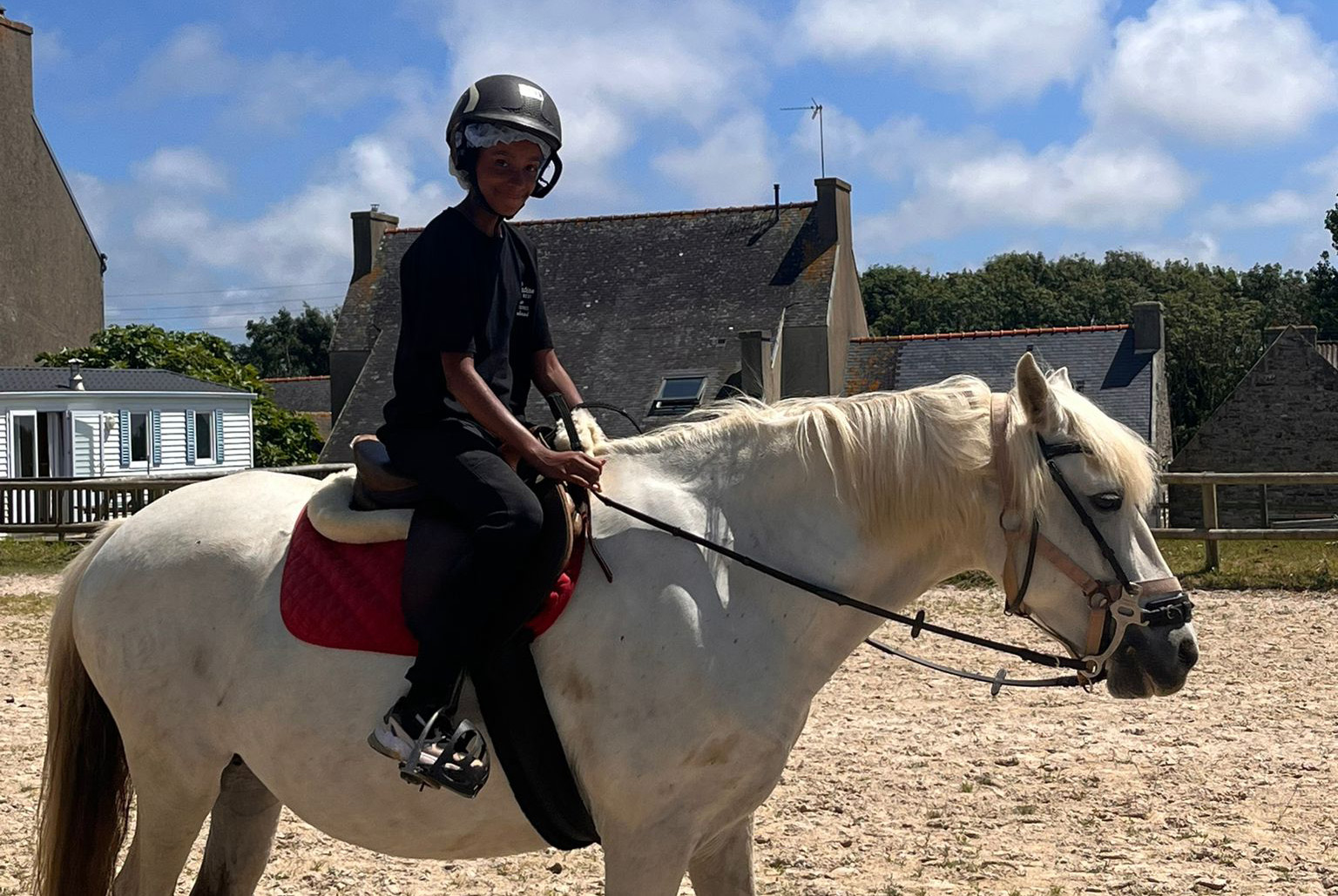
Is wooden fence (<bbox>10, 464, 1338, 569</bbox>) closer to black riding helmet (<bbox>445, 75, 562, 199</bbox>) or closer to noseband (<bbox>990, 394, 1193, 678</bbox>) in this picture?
black riding helmet (<bbox>445, 75, 562, 199</bbox>)

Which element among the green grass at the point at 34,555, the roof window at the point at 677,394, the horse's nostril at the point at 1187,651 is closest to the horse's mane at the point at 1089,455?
the horse's nostril at the point at 1187,651

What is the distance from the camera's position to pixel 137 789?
3738mm

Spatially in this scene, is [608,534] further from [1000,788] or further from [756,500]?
[1000,788]

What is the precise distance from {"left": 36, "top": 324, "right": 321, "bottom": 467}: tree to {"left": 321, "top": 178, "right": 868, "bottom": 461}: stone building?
1736mm

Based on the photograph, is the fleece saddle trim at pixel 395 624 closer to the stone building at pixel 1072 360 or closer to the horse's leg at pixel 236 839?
the horse's leg at pixel 236 839

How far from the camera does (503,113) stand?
11.1 ft

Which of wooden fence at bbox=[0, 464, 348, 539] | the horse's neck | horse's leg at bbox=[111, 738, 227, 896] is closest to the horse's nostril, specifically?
the horse's neck

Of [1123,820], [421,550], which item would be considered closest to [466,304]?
[421,550]

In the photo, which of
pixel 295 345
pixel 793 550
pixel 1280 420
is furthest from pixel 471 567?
pixel 295 345

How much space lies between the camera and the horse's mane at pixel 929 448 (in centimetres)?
323

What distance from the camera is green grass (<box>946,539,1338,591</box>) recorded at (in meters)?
13.0

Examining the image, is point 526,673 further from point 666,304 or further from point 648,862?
point 666,304

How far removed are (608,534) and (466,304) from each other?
2.34 feet

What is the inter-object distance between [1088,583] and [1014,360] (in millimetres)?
30482
